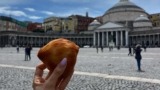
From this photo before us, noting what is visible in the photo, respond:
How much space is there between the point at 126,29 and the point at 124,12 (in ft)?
53.7

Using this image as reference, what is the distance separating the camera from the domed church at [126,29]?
116625 millimetres

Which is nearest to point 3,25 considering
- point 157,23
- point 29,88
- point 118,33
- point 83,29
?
point 83,29

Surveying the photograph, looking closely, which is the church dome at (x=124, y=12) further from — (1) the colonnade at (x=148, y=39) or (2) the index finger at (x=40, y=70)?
(2) the index finger at (x=40, y=70)

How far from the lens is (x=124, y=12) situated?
134625 mm

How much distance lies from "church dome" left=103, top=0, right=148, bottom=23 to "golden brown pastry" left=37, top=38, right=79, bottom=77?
134435 mm

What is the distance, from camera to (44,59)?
6.39ft

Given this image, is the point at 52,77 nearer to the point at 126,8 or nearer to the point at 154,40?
the point at 154,40

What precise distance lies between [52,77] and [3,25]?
458ft

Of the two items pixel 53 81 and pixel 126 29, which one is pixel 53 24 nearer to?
pixel 126 29

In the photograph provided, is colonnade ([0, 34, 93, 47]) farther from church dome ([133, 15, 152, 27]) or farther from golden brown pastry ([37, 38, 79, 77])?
golden brown pastry ([37, 38, 79, 77])

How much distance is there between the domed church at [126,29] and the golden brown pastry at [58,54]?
362 ft

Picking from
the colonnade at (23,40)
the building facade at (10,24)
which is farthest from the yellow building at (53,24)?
the colonnade at (23,40)

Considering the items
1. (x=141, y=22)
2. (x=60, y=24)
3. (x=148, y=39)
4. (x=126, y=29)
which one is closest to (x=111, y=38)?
(x=126, y=29)

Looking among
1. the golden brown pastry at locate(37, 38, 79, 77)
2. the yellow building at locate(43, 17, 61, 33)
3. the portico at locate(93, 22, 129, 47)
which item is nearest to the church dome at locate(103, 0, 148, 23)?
the portico at locate(93, 22, 129, 47)
